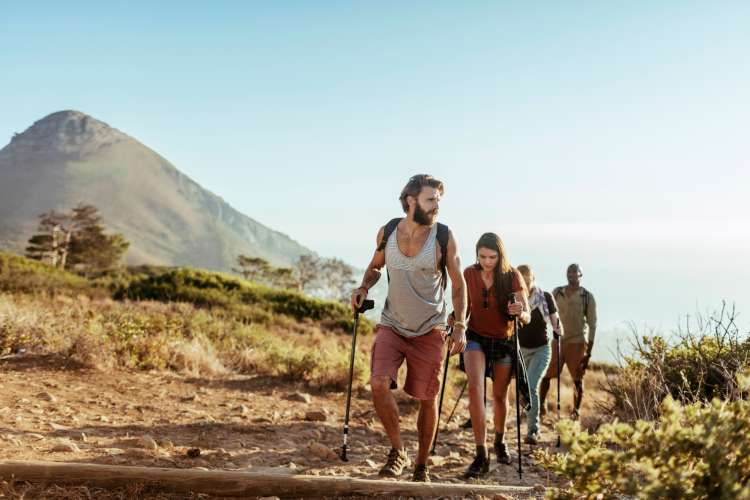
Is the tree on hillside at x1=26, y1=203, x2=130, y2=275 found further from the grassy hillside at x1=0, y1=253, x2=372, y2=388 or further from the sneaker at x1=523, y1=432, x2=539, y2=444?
the sneaker at x1=523, y1=432, x2=539, y2=444

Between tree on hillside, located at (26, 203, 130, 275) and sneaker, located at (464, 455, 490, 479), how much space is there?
60126mm

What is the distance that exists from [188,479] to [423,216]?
2520 millimetres

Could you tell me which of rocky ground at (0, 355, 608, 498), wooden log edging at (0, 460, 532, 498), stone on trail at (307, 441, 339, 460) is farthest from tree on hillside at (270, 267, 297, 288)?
wooden log edging at (0, 460, 532, 498)

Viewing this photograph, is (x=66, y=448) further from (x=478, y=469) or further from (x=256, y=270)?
(x=256, y=270)

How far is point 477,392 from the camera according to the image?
5.88 meters

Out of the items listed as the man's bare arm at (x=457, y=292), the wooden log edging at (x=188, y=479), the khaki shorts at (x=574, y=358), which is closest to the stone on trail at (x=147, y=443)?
the wooden log edging at (x=188, y=479)

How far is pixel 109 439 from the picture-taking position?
221 inches

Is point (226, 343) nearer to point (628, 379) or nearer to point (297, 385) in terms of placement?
point (297, 385)

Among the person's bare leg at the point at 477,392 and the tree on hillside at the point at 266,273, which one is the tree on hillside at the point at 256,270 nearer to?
the tree on hillside at the point at 266,273

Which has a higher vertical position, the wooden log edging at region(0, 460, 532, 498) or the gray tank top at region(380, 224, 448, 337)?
the gray tank top at region(380, 224, 448, 337)

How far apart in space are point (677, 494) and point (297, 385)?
7741mm

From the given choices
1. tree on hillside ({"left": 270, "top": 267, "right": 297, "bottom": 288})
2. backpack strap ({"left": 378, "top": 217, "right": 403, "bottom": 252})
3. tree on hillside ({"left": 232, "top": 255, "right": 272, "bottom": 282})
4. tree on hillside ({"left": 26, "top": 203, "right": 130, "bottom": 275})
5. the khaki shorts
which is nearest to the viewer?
backpack strap ({"left": 378, "top": 217, "right": 403, "bottom": 252})

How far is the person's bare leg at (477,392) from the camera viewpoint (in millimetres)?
5777

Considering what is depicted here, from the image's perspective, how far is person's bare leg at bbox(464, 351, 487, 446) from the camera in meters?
5.78
